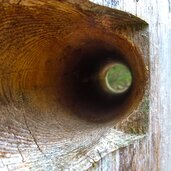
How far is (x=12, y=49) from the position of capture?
5.86ft

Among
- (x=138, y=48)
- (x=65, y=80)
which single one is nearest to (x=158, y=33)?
(x=138, y=48)

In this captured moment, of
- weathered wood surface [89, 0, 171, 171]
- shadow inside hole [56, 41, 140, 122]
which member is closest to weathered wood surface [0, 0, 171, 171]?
weathered wood surface [89, 0, 171, 171]

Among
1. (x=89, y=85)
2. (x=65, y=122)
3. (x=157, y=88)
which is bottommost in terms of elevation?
(x=65, y=122)

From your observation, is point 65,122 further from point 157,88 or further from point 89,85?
point 89,85

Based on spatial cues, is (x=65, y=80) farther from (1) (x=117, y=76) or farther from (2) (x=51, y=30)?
(1) (x=117, y=76)

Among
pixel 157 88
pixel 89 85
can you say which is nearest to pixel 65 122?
pixel 157 88

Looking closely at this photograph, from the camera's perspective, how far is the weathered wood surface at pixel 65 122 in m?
1.52

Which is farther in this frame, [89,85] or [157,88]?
[89,85]

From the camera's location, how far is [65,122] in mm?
2016

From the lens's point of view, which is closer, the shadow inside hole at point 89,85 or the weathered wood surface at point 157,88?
the weathered wood surface at point 157,88

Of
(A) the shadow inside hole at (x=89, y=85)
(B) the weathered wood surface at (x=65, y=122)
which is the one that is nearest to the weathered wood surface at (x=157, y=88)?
(B) the weathered wood surface at (x=65, y=122)

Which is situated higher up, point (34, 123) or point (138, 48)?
point (138, 48)

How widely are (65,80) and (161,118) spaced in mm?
914

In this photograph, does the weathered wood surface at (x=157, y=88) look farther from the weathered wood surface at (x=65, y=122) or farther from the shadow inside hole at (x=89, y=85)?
the shadow inside hole at (x=89, y=85)
